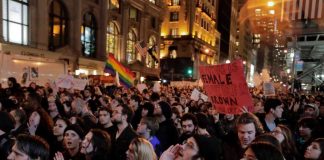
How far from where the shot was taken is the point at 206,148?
3711 mm

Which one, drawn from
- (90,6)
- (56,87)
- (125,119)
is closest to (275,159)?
(125,119)

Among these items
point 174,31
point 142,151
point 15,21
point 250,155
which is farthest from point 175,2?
point 250,155

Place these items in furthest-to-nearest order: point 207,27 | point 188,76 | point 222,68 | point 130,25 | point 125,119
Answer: point 207,27, point 188,76, point 130,25, point 222,68, point 125,119

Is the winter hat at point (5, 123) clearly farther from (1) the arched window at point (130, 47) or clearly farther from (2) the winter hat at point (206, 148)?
(1) the arched window at point (130, 47)

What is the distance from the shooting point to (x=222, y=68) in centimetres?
644

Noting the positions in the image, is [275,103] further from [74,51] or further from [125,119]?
[74,51]

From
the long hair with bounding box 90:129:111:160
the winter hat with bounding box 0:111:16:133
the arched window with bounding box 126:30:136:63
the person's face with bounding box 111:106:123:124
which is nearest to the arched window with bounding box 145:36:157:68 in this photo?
the arched window with bounding box 126:30:136:63

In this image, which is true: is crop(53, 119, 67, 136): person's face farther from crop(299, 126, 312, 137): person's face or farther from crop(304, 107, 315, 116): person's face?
crop(304, 107, 315, 116): person's face

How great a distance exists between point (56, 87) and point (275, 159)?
34.4 ft

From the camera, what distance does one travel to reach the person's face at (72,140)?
463 cm

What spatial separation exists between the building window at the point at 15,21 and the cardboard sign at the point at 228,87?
21477 millimetres

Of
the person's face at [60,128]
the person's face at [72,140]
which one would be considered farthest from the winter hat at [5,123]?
the person's face at [72,140]

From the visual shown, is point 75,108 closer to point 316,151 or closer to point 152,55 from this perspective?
point 316,151

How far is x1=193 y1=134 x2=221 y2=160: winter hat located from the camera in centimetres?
370
